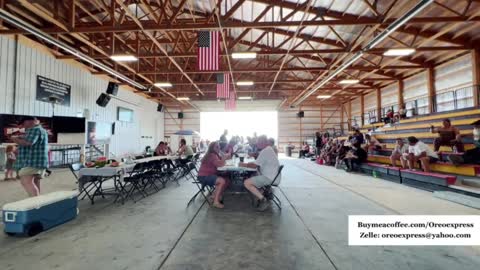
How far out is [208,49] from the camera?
24.2 ft

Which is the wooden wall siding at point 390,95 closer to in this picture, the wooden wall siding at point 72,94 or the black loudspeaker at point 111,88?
the black loudspeaker at point 111,88

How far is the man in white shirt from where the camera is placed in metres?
5.64

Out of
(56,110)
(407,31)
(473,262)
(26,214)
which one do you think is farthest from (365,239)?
(56,110)

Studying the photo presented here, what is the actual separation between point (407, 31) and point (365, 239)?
9037 millimetres

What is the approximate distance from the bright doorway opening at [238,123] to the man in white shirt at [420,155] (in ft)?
48.9

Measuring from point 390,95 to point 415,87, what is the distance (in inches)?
86.8

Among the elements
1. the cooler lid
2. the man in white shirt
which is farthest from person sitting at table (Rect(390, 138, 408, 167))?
the cooler lid

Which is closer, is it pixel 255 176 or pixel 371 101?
pixel 255 176

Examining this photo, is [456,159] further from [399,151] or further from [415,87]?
[415,87]

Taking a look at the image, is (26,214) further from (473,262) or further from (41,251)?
(473,262)

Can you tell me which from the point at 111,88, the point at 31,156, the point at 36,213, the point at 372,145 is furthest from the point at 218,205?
the point at 111,88

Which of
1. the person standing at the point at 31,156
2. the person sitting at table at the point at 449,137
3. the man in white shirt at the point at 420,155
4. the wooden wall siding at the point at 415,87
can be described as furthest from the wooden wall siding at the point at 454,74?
the person standing at the point at 31,156

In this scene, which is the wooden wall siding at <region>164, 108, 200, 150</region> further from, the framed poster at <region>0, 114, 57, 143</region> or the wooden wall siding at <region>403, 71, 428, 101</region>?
the wooden wall siding at <region>403, 71, 428, 101</region>

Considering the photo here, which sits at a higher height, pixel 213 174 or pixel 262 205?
pixel 213 174
